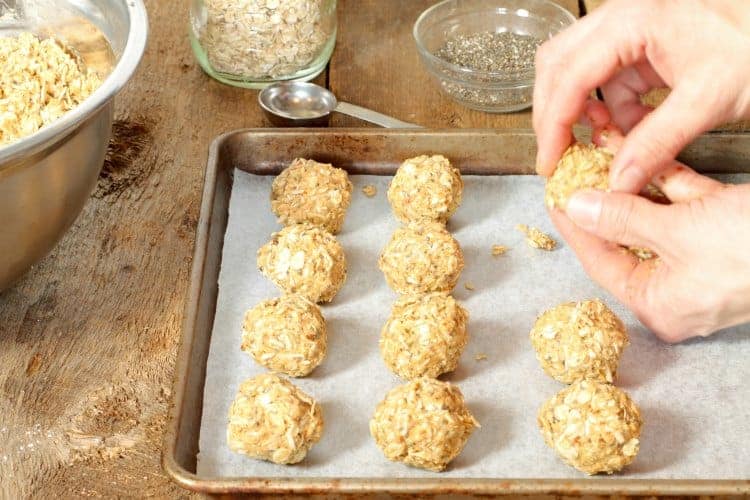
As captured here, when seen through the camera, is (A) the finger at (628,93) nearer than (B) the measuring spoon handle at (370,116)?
Yes

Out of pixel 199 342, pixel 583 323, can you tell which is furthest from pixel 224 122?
pixel 583 323

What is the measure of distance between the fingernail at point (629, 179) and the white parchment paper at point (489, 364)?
1.30 feet

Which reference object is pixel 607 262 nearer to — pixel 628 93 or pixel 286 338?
pixel 628 93

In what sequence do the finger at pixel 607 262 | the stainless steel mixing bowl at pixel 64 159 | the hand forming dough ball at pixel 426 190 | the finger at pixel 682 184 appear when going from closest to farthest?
the stainless steel mixing bowl at pixel 64 159
the finger at pixel 682 184
the finger at pixel 607 262
the hand forming dough ball at pixel 426 190

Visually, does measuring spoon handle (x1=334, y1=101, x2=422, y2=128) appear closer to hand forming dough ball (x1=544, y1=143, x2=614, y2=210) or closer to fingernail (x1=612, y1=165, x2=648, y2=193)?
hand forming dough ball (x1=544, y1=143, x2=614, y2=210)

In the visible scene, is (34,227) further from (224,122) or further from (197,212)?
(224,122)

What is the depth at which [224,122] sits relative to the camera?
239 cm

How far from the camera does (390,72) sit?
101 inches

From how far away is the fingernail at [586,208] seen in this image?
1.62m

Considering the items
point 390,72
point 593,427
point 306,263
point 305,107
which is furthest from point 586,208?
point 390,72

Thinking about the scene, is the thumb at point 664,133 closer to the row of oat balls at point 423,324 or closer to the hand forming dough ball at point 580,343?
the hand forming dough ball at point 580,343

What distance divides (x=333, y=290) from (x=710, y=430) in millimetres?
809

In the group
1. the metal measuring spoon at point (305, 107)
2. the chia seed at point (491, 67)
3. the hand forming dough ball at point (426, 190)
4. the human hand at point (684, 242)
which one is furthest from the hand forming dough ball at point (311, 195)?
the human hand at point (684, 242)

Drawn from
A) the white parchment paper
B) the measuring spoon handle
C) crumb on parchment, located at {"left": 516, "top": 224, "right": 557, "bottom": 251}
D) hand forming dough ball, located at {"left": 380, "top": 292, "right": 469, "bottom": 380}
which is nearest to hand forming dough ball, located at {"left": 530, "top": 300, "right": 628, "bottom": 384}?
the white parchment paper
